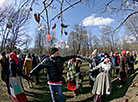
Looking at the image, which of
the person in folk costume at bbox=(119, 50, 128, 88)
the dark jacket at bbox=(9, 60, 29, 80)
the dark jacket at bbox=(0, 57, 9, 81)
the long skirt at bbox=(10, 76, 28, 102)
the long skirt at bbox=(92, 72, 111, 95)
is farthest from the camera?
the person in folk costume at bbox=(119, 50, 128, 88)

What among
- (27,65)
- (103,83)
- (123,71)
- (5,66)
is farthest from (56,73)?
(123,71)

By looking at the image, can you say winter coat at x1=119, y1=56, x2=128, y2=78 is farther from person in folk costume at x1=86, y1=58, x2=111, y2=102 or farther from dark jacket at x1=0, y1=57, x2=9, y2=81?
dark jacket at x1=0, y1=57, x2=9, y2=81

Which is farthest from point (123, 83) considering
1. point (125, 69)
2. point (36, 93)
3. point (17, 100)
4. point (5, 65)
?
point (5, 65)

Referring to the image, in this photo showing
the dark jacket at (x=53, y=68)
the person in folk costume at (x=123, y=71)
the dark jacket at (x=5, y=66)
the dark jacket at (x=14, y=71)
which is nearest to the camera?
the dark jacket at (x=53, y=68)

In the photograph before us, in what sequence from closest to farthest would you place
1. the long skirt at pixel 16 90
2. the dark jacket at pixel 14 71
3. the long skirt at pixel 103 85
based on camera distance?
the long skirt at pixel 16 90
the dark jacket at pixel 14 71
the long skirt at pixel 103 85

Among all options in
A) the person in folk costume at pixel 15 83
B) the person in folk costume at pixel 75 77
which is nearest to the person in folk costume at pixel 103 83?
the person in folk costume at pixel 75 77

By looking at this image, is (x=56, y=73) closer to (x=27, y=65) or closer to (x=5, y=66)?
(x=5, y=66)

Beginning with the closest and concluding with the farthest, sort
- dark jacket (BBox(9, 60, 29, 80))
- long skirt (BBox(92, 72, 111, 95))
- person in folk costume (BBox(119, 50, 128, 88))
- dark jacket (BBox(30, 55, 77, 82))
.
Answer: dark jacket (BBox(30, 55, 77, 82)) → dark jacket (BBox(9, 60, 29, 80)) → long skirt (BBox(92, 72, 111, 95)) → person in folk costume (BBox(119, 50, 128, 88))

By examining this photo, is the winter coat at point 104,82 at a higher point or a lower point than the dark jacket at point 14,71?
lower

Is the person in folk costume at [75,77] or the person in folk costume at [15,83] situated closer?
the person in folk costume at [15,83]

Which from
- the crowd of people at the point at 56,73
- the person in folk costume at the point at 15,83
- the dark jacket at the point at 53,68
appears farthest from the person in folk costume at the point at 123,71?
the person in folk costume at the point at 15,83

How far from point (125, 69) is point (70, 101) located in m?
3.50

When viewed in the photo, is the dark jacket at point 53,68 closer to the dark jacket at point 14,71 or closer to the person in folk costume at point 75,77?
the dark jacket at point 14,71

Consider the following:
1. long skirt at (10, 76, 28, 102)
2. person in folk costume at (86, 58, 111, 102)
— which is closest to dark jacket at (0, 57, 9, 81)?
long skirt at (10, 76, 28, 102)
